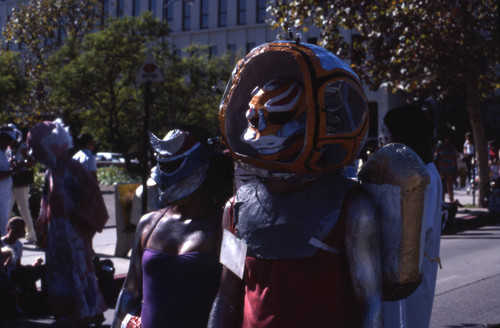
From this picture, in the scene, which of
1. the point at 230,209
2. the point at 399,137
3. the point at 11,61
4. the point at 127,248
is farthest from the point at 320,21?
the point at 11,61

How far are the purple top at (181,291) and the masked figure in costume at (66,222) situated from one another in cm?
335

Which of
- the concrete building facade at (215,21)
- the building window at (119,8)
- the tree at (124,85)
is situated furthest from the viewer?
the concrete building facade at (215,21)

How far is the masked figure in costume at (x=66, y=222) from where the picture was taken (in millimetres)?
6172

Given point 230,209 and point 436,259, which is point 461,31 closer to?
point 436,259

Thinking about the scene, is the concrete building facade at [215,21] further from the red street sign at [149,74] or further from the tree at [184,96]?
the red street sign at [149,74]

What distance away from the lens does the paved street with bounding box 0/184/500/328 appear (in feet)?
23.5

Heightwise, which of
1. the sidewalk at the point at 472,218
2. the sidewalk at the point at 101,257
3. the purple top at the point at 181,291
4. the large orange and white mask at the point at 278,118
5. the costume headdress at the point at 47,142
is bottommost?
the sidewalk at the point at 472,218

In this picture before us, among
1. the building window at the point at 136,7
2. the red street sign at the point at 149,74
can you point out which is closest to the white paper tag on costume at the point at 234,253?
the red street sign at the point at 149,74

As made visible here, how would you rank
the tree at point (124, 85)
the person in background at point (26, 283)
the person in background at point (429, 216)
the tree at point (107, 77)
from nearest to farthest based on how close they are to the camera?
the person in background at point (429, 216) → the person in background at point (26, 283) → the tree at point (107, 77) → the tree at point (124, 85)

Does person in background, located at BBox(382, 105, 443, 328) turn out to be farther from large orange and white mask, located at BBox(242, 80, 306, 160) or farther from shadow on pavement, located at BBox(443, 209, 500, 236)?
shadow on pavement, located at BBox(443, 209, 500, 236)

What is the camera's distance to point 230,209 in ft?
8.26

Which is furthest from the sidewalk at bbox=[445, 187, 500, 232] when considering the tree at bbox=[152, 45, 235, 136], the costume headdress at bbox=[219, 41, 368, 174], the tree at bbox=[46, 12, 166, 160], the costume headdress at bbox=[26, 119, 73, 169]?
the tree at bbox=[46, 12, 166, 160]

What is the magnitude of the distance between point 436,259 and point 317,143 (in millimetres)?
1659

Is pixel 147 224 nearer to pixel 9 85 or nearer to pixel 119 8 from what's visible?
pixel 9 85
